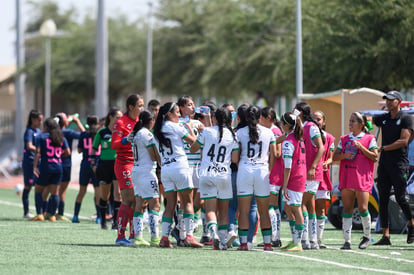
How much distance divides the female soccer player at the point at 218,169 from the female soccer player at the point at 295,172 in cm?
70

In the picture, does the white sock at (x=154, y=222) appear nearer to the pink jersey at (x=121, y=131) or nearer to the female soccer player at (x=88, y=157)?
the pink jersey at (x=121, y=131)

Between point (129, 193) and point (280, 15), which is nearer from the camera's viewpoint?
point (129, 193)

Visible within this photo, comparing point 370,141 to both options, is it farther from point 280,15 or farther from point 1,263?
point 280,15

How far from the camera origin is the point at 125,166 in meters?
15.3

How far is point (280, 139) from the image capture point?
1474 cm

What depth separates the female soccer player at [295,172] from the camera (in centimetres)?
1412

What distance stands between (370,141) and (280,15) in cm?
2372

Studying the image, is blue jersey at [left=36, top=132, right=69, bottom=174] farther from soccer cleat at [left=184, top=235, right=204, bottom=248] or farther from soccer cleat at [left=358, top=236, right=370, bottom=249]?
soccer cleat at [left=358, top=236, right=370, bottom=249]

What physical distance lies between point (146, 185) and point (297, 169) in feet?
6.71

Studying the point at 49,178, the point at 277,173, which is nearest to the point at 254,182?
the point at 277,173

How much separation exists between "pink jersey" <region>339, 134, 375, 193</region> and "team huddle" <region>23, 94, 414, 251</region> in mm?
14

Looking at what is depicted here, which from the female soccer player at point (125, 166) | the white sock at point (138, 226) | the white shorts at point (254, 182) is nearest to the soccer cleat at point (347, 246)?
the white shorts at point (254, 182)

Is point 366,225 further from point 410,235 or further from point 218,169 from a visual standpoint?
point 218,169

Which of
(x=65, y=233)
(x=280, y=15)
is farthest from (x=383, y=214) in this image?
(x=280, y=15)
